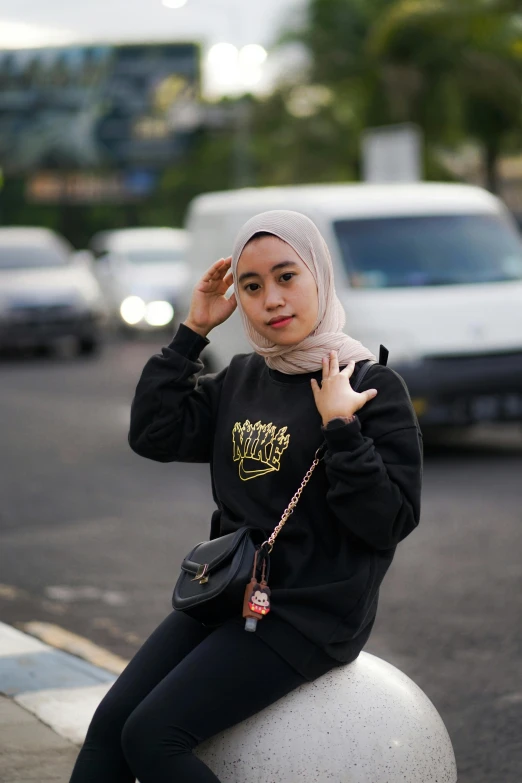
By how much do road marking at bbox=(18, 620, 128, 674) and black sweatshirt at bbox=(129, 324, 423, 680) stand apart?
7.80 feet

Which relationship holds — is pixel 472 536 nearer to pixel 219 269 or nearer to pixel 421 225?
pixel 421 225

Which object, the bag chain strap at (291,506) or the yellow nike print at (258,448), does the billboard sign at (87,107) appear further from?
the bag chain strap at (291,506)

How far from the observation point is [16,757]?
4.23 meters

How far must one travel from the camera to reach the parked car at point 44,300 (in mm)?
21469

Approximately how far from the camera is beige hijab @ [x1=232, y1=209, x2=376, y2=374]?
10.5 ft

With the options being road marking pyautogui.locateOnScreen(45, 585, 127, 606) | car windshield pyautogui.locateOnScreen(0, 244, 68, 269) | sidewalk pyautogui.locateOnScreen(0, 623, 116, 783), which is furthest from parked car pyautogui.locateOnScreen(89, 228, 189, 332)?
sidewalk pyautogui.locateOnScreen(0, 623, 116, 783)

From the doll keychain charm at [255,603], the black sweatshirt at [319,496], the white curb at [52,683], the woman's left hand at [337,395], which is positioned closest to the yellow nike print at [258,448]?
the black sweatshirt at [319,496]

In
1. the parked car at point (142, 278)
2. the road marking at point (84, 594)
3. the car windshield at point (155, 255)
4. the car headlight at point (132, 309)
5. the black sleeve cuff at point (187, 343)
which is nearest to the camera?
the black sleeve cuff at point (187, 343)

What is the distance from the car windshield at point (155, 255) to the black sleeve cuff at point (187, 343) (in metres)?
23.1

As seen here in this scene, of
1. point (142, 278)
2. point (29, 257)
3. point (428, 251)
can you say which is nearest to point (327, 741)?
point (428, 251)

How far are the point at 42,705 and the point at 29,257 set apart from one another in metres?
18.1

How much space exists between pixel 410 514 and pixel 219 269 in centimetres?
84

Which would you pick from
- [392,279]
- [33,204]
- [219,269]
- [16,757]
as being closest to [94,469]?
[392,279]

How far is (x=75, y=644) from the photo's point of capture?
5934mm
